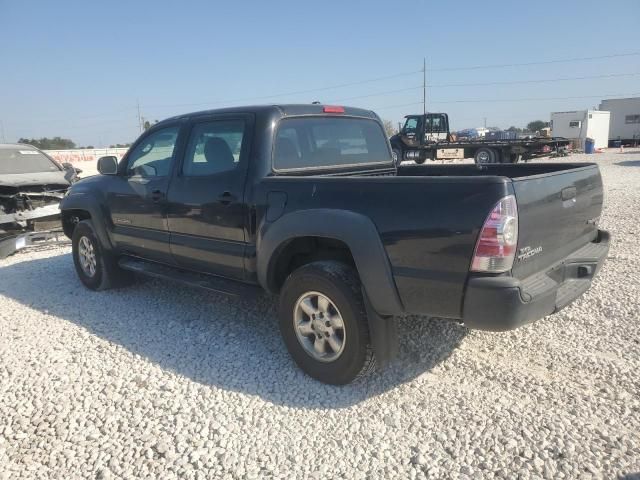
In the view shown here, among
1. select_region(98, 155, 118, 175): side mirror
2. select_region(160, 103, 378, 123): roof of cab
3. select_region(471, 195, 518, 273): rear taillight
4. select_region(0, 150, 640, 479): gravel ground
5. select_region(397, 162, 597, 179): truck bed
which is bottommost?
select_region(0, 150, 640, 479): gravel ground

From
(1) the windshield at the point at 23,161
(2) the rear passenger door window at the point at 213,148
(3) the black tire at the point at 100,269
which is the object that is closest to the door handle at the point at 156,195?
(2) the rear passenger door window at the point at 213,148

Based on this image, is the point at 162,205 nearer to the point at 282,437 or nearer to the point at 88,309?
the point at 88,309

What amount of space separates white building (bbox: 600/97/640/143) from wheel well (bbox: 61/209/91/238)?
130ft

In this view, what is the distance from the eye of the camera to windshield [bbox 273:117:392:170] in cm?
382

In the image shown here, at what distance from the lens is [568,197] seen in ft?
10.2

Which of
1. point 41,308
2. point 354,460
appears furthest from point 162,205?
point 354,460

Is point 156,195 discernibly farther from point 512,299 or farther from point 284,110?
point 512,299

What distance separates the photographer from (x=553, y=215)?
2.95m

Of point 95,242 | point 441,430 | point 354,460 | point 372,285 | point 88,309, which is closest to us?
point 354,460

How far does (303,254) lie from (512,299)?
1.58 m

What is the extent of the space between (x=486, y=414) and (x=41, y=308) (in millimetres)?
4534

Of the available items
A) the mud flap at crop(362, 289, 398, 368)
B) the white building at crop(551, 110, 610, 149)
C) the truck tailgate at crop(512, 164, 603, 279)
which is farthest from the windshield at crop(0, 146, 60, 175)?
the white building at crop(551, 110, 610, 149)

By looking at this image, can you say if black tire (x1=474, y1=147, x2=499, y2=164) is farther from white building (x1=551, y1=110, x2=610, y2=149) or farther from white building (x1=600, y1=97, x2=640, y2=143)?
white building (x1=600, y1=97, x2=640, y2=143)

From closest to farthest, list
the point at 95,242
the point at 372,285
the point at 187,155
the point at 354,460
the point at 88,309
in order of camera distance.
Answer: the point at 354,460 < the point at 372,285 < the point at 187,155 < the point at 88,309 < the point at 95,242
